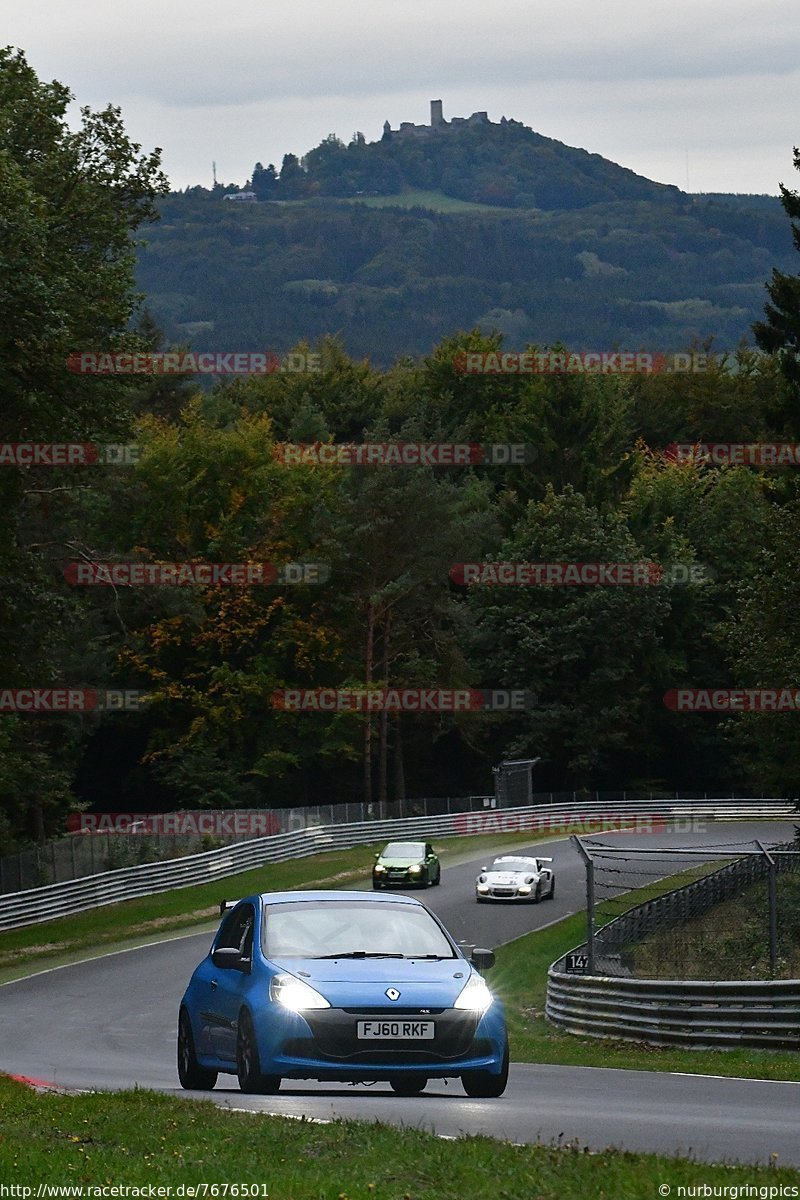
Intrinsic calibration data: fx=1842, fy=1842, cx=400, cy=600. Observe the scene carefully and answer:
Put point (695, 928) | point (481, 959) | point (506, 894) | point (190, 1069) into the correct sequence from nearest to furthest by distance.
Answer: point (481, 959) < point (190, 1069) < point (695, 928) < point (506, 894)

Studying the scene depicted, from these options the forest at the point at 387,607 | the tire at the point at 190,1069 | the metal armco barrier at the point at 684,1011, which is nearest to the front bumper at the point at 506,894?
the forest at the point at 387,607

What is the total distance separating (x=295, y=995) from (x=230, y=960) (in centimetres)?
107

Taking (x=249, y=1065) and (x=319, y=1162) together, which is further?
(x=249, y=1065)

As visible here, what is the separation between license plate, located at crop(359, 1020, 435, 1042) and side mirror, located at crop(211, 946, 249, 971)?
1.16 m

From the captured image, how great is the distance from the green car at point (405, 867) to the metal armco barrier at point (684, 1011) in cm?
2290

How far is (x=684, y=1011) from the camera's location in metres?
20.6

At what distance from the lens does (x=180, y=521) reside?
76125 millimetres

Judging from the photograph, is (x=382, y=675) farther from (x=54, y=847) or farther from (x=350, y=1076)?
(x=350, y=1076)

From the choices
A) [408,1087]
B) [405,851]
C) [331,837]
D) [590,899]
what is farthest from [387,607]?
[408,1087]

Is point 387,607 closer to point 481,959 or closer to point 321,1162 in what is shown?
point 481,959

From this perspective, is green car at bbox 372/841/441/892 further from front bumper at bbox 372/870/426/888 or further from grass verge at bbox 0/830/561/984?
grass verge at bbox 0/830/561/984

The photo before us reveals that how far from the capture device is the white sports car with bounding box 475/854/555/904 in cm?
4416

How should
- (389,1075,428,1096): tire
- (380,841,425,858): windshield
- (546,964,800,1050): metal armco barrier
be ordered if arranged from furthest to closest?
(380,841,425,858): windshield → (546,964,800,1050): metal armco barrier → (389,1075,428,1096): tire

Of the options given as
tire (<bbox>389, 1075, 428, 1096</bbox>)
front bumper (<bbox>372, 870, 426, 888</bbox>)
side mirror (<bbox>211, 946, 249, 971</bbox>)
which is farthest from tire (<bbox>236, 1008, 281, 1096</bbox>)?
front bumper (<bbox>372, 870, 426, 888</bbox>)
